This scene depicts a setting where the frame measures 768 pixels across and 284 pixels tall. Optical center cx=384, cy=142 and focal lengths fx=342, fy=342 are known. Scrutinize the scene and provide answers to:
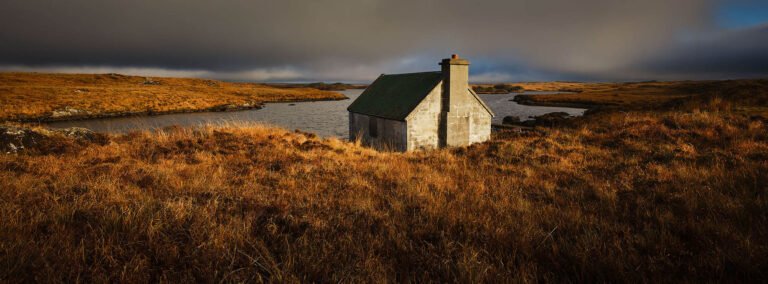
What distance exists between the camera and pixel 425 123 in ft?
65.0

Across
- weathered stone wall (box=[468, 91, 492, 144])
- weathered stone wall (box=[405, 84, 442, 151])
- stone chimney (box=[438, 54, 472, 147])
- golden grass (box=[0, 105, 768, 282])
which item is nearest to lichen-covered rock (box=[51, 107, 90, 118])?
golden grass (box=[0, 105, 768, 282])

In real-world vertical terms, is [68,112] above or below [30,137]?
below

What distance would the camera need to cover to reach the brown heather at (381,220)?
3168 mm

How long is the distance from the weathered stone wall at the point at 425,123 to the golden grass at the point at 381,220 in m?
9.77

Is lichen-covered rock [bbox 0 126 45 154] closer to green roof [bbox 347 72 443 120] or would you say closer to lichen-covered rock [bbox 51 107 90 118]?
green roof [bbox 347 72 443 120]

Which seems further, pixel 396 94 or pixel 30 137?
pixel 396 94

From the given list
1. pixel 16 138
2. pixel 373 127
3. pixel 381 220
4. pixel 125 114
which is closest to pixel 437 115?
pixel 373 127

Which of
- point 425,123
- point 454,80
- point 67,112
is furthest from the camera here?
point 67,112

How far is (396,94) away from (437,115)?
4.41 metres

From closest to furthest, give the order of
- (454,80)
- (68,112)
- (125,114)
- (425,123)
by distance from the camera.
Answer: (454,80) → (425,123) → (68,112) → (125,114)

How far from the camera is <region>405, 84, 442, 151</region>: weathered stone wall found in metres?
19.4

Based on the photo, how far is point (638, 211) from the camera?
5148 millimetres

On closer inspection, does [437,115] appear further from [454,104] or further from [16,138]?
[16,138]

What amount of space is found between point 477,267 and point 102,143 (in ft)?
44.3
